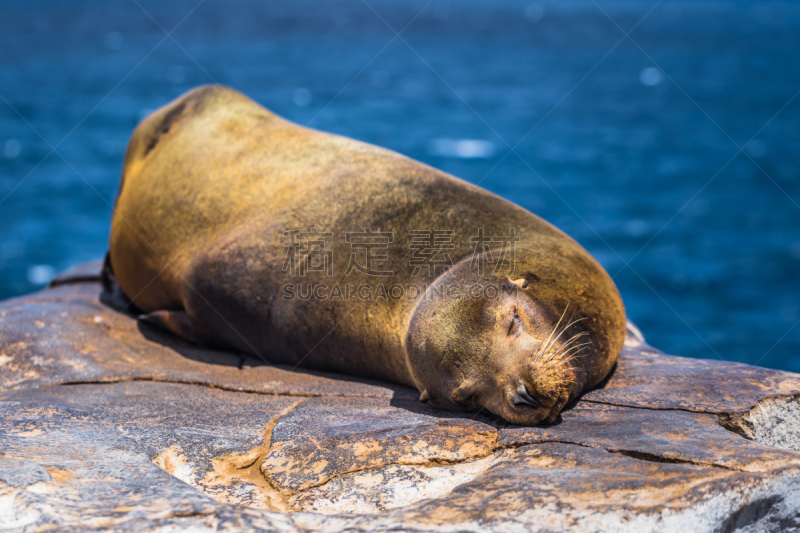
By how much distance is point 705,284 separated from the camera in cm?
1311

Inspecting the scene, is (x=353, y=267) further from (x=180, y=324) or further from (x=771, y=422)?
(x=771, y=422)

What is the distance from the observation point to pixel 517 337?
134 inches

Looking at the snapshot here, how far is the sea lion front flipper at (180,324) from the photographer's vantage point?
190 inches

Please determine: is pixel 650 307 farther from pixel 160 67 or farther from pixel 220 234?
pixel 160 67

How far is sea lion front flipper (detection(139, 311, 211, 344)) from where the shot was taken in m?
4.83

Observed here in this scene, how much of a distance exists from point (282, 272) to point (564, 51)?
163ft

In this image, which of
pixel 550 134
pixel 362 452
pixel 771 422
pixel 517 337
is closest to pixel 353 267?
pixel 517 337

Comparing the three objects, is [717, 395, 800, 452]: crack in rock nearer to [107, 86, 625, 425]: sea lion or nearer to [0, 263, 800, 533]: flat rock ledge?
[0, 263, 800, 533]: flat rock ledge

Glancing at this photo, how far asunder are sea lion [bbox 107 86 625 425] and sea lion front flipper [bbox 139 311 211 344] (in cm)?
1

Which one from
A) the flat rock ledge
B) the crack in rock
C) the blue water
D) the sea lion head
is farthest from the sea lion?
the blue water

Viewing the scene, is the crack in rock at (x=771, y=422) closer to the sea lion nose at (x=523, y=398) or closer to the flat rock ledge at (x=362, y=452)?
the flat rock ledge at (x=362, y=452)

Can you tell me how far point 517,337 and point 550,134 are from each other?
23.7 meters

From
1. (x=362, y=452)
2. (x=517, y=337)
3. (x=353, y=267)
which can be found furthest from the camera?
(x=353, y=267)

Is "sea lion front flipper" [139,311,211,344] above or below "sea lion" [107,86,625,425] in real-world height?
below
